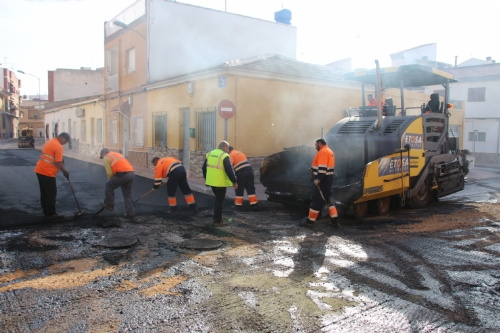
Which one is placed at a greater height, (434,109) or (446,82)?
→ (446,82)

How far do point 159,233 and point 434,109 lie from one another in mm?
6263

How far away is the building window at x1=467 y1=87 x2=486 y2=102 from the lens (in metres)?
29.1

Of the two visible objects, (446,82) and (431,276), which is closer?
(431,276)

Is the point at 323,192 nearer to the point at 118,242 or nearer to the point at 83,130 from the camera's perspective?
the point at 118,242

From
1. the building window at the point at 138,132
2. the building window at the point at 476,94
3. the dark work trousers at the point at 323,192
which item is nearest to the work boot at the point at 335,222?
the dark work trousers at the point at 323,192

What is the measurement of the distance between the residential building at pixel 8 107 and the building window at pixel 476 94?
53.6m

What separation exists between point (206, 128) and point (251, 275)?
9.01 m

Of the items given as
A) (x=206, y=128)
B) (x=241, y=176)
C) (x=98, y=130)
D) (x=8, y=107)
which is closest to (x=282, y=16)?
(x=98, y=130)

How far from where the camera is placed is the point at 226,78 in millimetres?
11570

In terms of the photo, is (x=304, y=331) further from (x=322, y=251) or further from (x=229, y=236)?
(x=229, y=236)

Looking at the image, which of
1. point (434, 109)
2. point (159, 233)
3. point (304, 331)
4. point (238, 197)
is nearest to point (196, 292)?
point (304, 331)

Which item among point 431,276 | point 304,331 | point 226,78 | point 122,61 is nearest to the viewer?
point 304,331

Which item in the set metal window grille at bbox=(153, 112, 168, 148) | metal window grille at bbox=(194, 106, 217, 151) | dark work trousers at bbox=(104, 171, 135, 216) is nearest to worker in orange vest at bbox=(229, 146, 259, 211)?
dark work trousers at bbox=(104, 171, 135, 216)

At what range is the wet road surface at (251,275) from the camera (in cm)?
333
